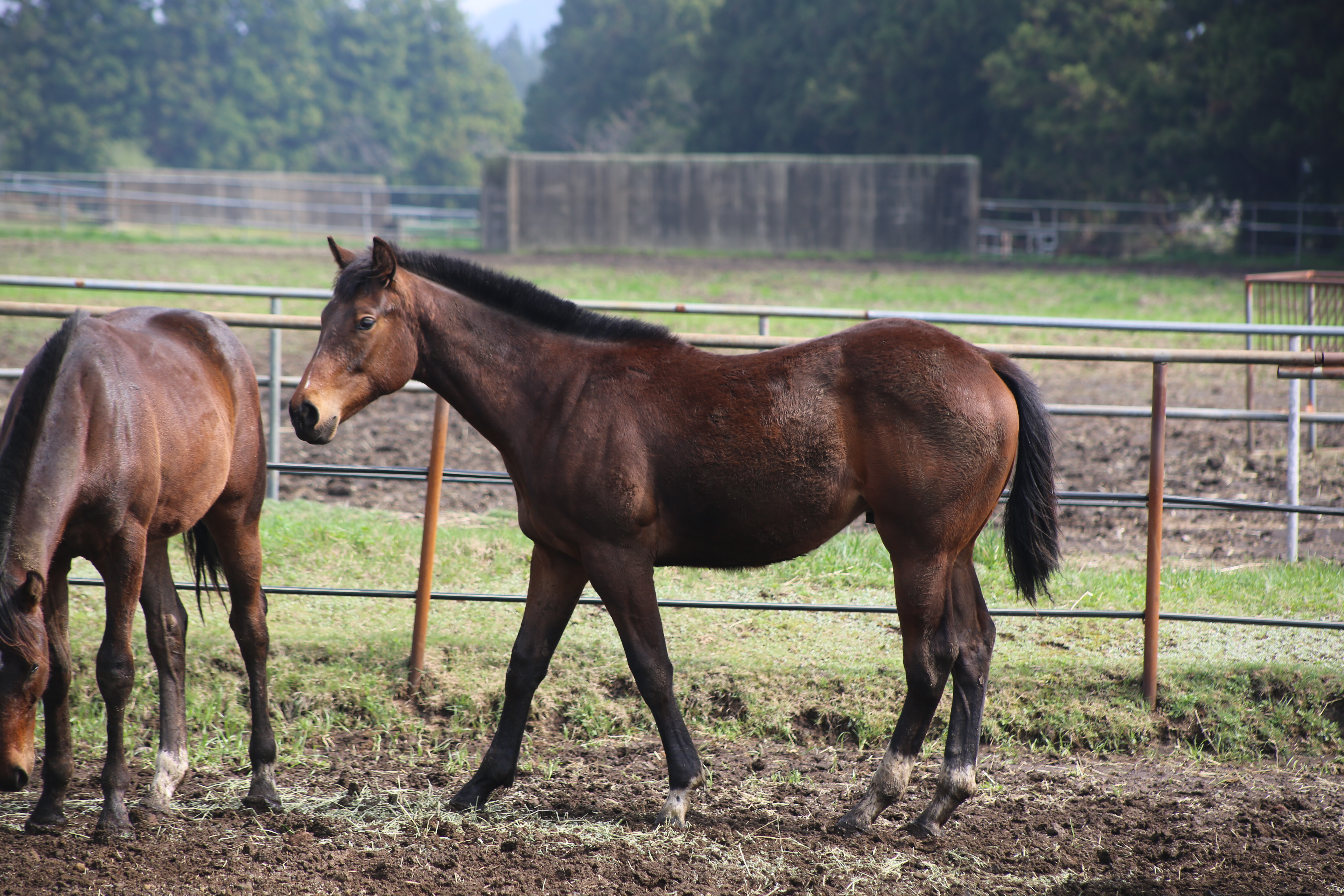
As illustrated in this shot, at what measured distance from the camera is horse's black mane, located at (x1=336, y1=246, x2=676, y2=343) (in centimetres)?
356

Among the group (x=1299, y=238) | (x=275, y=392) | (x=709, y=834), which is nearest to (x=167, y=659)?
(x=709, y=834)

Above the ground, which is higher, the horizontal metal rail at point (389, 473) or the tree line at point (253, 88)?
the tree line at point (253, 88)

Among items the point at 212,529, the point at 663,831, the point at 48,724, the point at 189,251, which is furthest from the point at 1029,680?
the point at 189,251

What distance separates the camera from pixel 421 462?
7887 mm

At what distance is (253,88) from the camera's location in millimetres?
58031

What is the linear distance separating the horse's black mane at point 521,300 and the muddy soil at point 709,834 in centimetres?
157

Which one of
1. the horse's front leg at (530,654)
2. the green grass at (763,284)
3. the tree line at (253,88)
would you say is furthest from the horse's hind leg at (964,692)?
the tree line at (253,88)

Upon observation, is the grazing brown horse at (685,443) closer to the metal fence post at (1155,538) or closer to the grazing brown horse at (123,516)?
the grazing brown horse at (123,516)

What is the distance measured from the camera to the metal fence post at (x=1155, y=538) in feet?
14.1

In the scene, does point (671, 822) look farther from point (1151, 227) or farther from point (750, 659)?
point (1151, 227)

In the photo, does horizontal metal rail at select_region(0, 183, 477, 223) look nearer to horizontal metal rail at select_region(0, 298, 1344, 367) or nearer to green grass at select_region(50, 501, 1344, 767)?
horizontal metal rail at select_region(0, 298, 1344, 367)

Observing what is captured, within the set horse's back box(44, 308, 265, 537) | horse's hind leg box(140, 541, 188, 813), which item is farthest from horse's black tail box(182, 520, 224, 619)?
horse's back box(44, 308, 265, 537)

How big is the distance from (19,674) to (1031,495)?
3061 mm

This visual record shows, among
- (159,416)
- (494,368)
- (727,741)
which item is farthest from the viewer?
(727,741)
